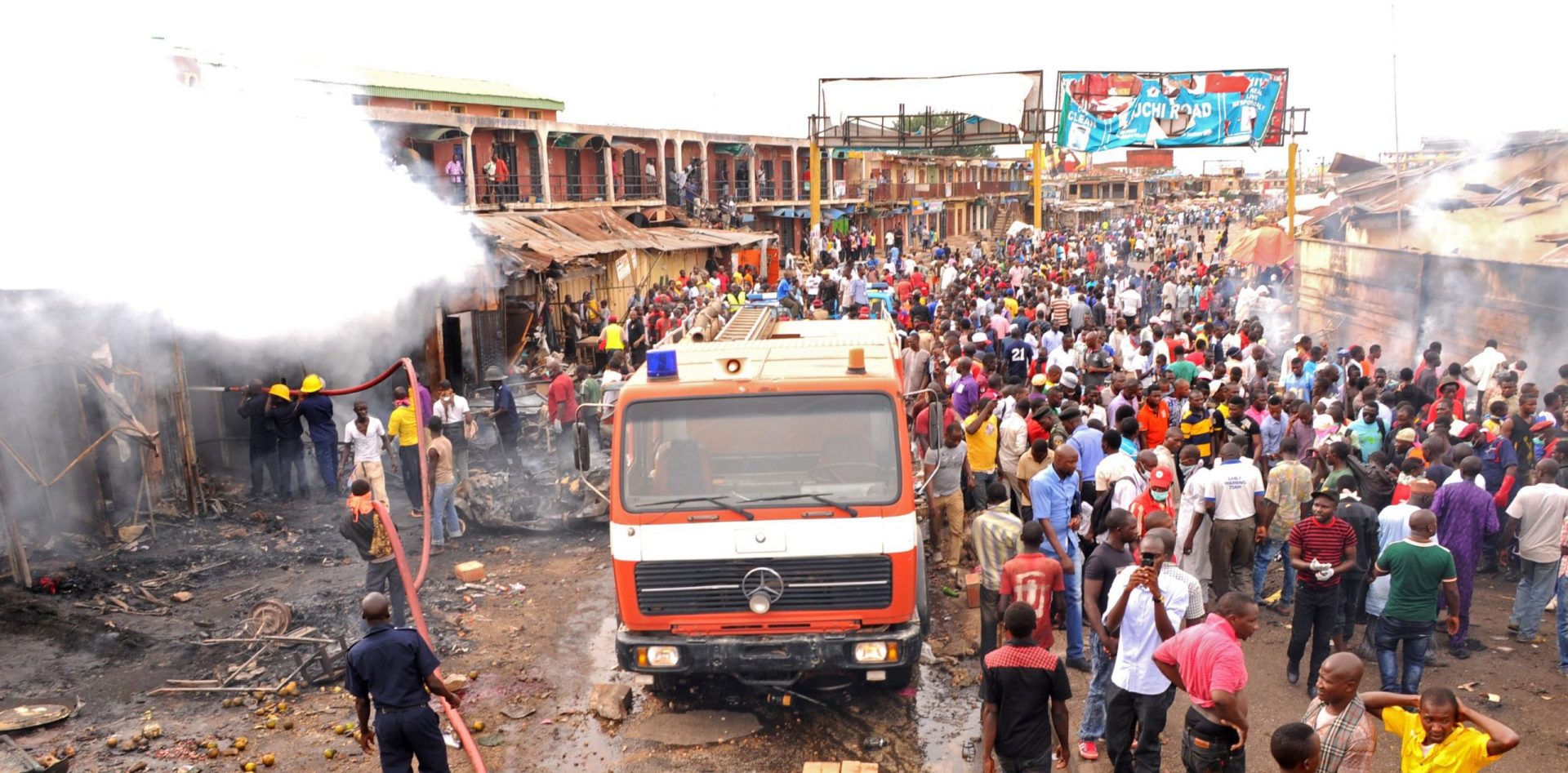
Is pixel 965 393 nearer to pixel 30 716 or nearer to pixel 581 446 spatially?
pixel 581 446

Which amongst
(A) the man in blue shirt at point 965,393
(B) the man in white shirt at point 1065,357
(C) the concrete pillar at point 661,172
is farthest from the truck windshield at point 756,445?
(C) the concrete pillar at point 661,172

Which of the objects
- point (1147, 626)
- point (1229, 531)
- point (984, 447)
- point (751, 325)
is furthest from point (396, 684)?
point (984, 447)

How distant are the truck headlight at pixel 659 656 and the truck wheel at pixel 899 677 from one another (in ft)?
4.46

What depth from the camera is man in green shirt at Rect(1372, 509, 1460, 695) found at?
Result: 6.59 m

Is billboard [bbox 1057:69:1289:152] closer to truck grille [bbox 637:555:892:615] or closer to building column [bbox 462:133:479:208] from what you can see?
building column [bbox 462:133:479:208]

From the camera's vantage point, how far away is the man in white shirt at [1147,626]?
228 inches

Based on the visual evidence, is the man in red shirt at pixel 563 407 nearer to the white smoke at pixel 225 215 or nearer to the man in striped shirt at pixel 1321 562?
the white smoke at pixel 225 215

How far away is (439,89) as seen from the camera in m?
41.6

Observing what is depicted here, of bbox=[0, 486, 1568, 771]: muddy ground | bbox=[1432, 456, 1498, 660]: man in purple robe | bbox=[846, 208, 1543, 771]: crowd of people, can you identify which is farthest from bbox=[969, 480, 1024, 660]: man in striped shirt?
bbox=[1432, 456, 1498, 660]: man in purple robe

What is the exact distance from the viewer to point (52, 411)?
10461 millimetres

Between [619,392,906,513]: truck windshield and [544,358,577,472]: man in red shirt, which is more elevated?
[619,392,906,513]: truck windshield

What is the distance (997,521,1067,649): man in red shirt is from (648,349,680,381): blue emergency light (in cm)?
248

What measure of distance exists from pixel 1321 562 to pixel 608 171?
24.6 meters

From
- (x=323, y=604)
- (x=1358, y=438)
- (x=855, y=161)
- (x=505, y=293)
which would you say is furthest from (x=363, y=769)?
(x=855, y=161)
